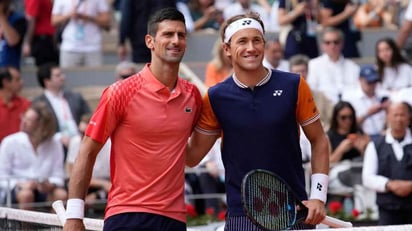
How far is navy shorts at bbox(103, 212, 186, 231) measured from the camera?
8273 millimetres

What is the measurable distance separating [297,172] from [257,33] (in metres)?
0.85

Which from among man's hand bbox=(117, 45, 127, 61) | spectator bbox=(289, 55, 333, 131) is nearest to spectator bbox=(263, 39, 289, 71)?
spectator bbox=(289, 55, 333, 131)

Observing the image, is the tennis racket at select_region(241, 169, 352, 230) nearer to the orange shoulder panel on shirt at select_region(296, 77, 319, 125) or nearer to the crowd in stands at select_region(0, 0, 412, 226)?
the orange shoulder panel on shirt at select_region(296, 77, 319, 125)

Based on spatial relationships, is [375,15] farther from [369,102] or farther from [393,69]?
[369,102]

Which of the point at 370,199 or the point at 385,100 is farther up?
the point at 385,100

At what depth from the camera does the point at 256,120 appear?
8.40 metres

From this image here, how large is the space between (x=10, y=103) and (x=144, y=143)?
7.62 meters

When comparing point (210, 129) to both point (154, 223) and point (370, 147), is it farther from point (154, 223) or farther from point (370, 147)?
point (370, 147)

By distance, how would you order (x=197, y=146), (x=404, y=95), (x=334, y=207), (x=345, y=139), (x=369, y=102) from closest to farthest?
(x=197, y=146) → (x=334, y=207) → (x=345, y=139) → (x=404, y=95) → (x=369, y=102)

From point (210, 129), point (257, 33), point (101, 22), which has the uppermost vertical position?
point (101, 22)

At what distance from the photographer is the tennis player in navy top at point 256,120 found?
8398 millimetres

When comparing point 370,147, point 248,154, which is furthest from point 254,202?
point 370,147

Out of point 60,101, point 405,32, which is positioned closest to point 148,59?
point 60,101

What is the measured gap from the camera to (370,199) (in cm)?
1456
